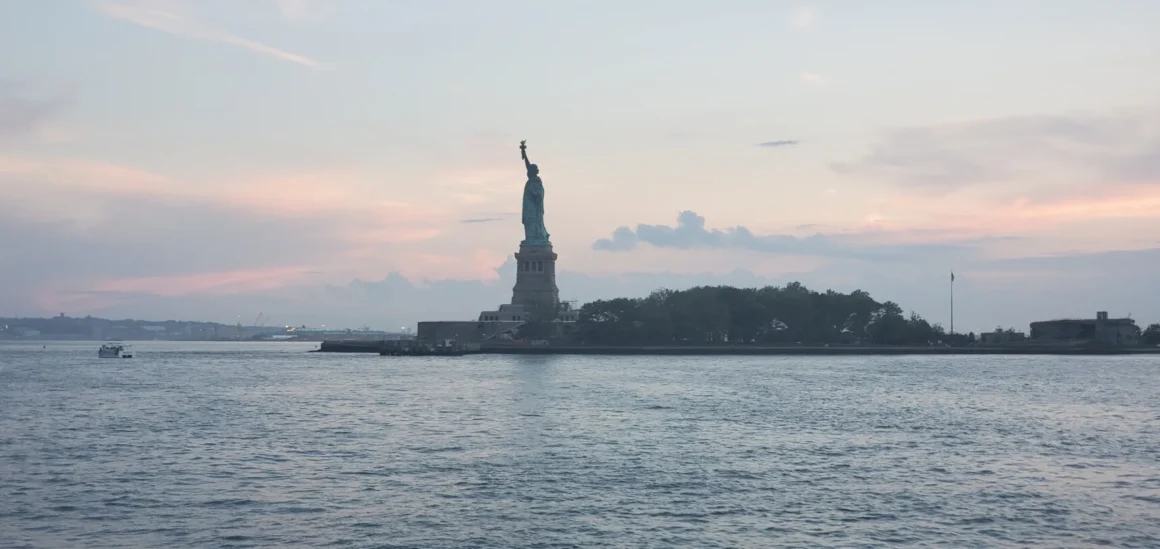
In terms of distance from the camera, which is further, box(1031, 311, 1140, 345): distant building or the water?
box(1031, 311, 1140, 345): distant building

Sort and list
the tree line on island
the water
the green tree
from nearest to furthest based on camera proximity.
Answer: the water → the tree line on island → the green tree

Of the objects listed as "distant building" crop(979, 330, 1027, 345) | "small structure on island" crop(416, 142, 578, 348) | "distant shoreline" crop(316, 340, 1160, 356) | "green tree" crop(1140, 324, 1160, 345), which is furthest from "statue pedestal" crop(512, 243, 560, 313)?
"green tree" crop(1140, 324, 1160, 345)

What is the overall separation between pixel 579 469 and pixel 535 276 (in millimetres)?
123437

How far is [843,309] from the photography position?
522ft

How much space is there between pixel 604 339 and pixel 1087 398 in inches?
3680

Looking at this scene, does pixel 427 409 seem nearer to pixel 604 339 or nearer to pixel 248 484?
pixel 248 484

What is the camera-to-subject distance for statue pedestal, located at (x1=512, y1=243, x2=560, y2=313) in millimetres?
157000

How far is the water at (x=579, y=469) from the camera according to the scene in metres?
25.8

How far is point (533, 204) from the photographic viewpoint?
512ft

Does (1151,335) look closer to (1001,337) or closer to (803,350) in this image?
(1001,337)

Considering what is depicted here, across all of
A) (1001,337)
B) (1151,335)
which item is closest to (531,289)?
(1001,337)

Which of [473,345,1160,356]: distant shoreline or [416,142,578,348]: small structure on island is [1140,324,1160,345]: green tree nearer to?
[473,345,1160,356]: distant shoreline

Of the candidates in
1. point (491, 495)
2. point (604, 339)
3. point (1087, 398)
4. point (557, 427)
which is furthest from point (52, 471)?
point (604, 339)

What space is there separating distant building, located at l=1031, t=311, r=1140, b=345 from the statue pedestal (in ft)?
236
